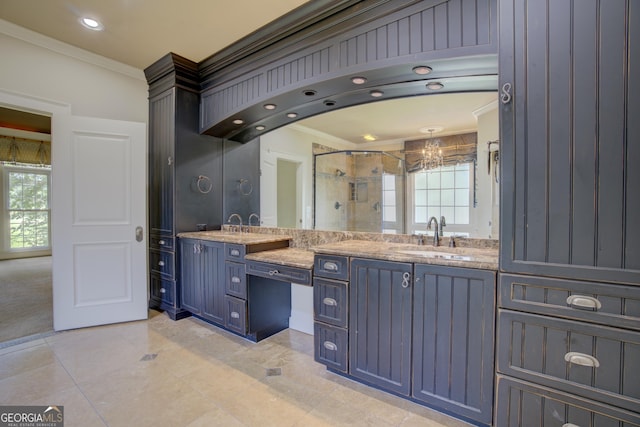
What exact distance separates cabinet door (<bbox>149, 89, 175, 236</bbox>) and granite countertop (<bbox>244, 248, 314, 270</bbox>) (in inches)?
48.3

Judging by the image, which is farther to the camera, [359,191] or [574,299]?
[359,191]

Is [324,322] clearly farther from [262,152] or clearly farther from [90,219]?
[90,219]

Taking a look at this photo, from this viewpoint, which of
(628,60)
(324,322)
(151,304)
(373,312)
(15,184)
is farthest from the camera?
(15,184)

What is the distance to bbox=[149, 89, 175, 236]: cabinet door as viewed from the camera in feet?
10.6

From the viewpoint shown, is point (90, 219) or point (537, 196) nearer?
point (537, 196)

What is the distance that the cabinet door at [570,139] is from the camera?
3.84ft

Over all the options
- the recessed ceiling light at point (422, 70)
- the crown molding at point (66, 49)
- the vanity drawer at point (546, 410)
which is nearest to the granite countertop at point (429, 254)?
the vanity drawer at point (546, 410)

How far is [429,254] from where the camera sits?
1843 mm

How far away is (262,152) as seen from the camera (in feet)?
11.1

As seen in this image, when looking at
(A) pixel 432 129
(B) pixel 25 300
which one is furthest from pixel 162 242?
(A) pixel 432 129

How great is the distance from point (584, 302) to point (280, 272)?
1763 millimetres

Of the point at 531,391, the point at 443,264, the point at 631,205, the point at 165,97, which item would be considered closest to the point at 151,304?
the point at 165,97

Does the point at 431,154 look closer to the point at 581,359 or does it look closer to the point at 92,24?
the point at 581,359

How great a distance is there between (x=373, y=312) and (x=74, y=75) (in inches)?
142
